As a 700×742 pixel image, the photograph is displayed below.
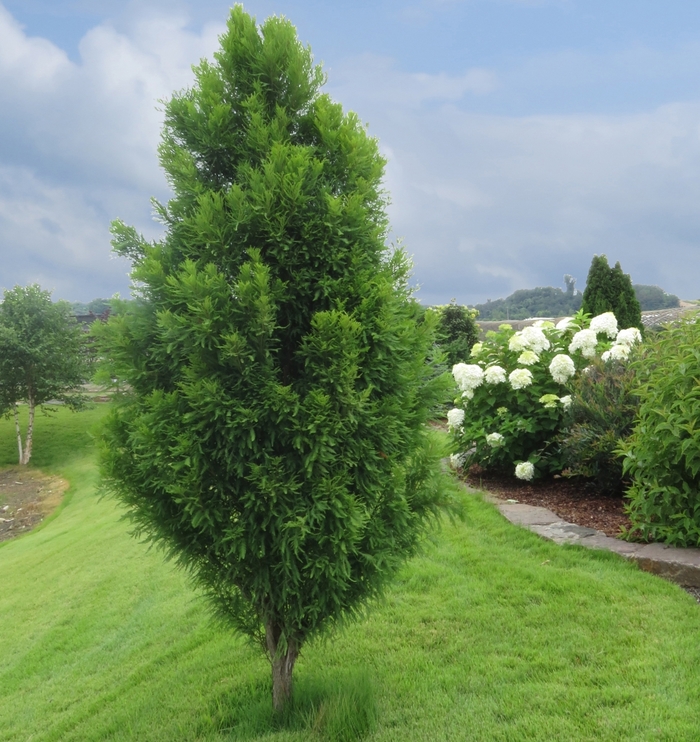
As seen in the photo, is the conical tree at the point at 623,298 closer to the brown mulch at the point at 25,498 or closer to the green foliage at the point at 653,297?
the brown mulch at the point at 25,498

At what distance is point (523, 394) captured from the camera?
9.25 metres

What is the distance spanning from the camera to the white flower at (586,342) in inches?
372

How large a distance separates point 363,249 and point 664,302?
66.1m

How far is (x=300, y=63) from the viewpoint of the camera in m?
3.92

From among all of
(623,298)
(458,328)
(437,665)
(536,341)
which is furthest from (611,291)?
(437,665)

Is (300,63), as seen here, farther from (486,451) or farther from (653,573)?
(486,451)

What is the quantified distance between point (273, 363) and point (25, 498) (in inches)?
997

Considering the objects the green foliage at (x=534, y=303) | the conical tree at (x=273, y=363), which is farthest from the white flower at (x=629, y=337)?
the green foliage at (x=534, y=303)

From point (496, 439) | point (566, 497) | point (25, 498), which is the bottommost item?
point (25, 498)

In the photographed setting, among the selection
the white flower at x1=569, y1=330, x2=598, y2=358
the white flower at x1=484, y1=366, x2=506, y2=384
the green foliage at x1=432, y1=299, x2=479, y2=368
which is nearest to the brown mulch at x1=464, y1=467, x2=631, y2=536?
the white flower at x1=484, y1=366, x2=506, y2=384

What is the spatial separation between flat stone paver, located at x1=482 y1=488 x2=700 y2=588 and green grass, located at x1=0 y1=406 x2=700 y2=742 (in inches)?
8.7

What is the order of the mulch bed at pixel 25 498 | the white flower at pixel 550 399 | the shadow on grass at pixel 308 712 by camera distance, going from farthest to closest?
1. the mulch bed at pixel 25 498
2. the white flower at pixel 550 399
3. the shadow on grass at pixel 308 712

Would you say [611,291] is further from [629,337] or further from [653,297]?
[653,297]

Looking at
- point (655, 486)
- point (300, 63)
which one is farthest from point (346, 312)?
point (655, 486)
